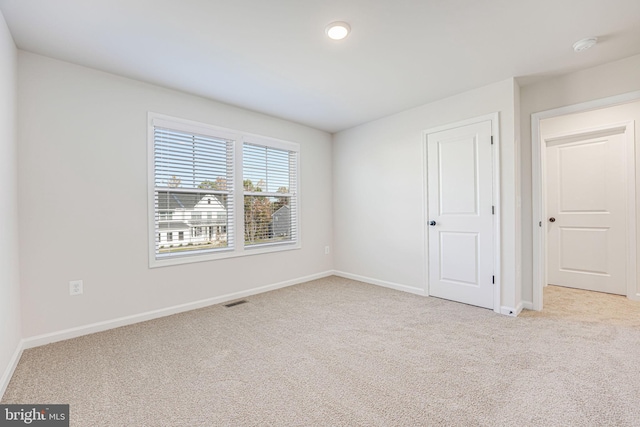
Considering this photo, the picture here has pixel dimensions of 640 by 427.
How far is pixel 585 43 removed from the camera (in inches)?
87.3

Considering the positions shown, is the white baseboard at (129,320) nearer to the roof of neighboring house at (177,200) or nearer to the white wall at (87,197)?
the white wall at (87,197)

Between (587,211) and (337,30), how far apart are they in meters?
4.07

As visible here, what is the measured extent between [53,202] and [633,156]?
6.01m

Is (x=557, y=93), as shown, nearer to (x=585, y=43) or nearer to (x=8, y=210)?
(x=585, y=43)

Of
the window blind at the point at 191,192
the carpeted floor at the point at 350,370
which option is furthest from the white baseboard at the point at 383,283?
the window blind at the point at 191,192

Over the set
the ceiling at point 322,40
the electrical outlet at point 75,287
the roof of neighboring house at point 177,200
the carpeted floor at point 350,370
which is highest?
the ceiling at point 322,40

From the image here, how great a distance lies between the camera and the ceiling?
1.84 m

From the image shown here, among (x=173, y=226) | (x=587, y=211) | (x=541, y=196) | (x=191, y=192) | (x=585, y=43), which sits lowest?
(x=173, y=226)

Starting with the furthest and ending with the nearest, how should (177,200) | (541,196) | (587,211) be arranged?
(587,211), (177,200), (541,196)

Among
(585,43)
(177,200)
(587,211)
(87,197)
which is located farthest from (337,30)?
(587,211)

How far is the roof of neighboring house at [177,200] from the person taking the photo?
3.00 metres

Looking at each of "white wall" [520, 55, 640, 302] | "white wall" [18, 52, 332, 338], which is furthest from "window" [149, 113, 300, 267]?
"white wall" [520, 55, 640, 302]

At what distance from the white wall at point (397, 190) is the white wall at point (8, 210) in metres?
3.68

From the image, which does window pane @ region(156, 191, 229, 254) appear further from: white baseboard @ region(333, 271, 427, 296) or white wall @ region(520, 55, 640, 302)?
white wall @ region(520, 55, 640, 302)
